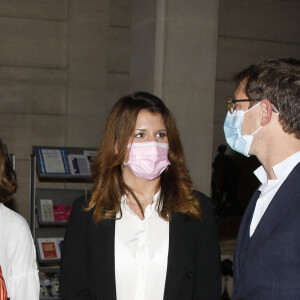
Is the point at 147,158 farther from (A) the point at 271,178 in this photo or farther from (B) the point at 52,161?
(B) the point at 52,161

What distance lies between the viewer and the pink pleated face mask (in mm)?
2725

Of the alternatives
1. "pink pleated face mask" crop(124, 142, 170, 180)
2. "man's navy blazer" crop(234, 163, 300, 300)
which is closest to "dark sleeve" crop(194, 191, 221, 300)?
"pink pleated face mask" crop(124, 142, 170, 180)

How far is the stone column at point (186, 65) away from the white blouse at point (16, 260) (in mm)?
3597

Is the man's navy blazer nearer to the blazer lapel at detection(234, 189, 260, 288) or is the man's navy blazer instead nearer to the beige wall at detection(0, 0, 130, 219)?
the blazer lapel at detection(234, 189, 260, 288)

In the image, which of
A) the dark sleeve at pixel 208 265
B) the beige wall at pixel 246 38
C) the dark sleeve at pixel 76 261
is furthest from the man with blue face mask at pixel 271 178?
the beige wall at pixel 246 38

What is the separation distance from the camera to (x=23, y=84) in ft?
23.5

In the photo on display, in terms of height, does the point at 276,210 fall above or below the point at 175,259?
above

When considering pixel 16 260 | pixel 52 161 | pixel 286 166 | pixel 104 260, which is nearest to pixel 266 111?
pixel 286 166

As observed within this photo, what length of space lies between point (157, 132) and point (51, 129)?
4.75m

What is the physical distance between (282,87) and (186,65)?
418 cm

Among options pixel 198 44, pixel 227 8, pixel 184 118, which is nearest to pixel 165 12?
pixel 198 44

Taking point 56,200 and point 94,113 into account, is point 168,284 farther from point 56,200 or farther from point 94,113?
point 94,113

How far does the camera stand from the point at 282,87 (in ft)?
6.59

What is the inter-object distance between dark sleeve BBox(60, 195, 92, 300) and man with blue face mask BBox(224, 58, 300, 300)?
78cm
